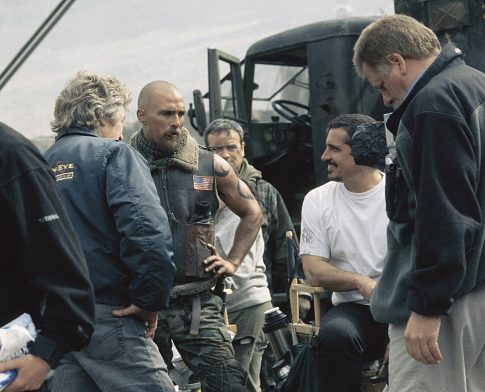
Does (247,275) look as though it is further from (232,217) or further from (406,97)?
(406,97)

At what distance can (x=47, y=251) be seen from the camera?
2.39 metres

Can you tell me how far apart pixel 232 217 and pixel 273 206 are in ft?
1.98

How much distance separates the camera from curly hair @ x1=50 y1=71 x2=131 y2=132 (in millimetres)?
3846

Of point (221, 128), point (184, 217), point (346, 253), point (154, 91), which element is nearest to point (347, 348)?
point (346, 253)

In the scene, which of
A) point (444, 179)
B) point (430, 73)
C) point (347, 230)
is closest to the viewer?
point (444, 179)

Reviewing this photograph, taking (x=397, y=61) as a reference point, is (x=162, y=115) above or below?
below

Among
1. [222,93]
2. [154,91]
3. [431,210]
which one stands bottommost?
[222,93]

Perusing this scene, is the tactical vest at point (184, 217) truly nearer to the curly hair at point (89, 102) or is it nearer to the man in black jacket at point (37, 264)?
the curly hair at point (89, 102)

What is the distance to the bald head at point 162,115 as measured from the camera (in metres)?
4.75

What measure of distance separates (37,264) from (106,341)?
52.7 inches

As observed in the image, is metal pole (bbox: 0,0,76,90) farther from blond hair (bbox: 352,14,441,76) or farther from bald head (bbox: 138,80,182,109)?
blond hair (bbox: 352,14,441,76)

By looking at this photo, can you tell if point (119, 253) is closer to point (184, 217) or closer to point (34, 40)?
point (184, 217)

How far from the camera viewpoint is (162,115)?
4.78m

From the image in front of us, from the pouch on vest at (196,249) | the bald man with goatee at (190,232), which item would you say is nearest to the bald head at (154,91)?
the bald man with goatee at (190,232)
